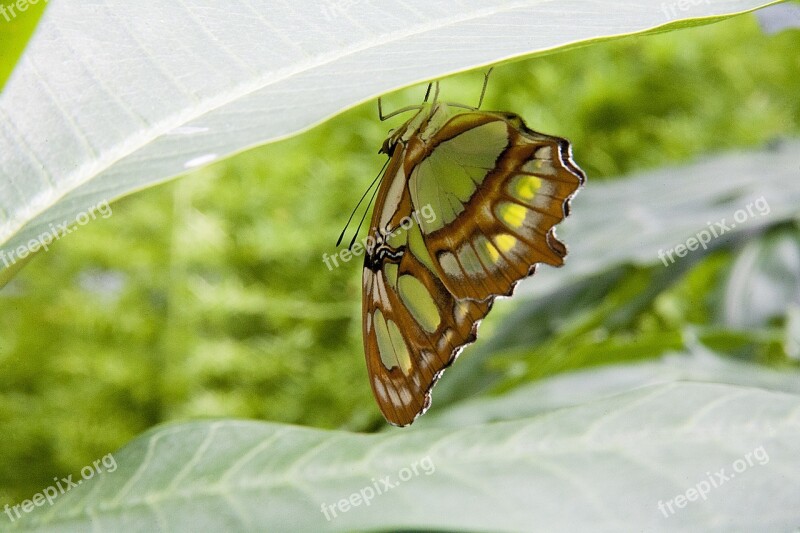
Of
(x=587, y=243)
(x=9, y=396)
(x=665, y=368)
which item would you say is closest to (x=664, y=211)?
(x=587, y=243)

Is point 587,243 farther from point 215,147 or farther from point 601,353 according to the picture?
point 215,147

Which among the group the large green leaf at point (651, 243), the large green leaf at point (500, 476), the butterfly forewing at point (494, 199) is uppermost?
the butterfly forewing at point (494, 199)

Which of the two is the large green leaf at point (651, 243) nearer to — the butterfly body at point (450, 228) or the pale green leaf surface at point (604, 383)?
the pale green leaf surface at point (604, 383)

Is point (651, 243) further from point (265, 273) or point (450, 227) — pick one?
point (265, 273)

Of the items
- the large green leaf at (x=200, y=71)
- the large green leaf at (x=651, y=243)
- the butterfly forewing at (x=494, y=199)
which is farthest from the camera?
the large green leaf at (x=651, y=243)

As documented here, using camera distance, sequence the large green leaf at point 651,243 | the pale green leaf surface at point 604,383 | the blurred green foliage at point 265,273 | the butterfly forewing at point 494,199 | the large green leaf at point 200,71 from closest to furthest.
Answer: the large green leaf at point 200,71 < the butterfly forewing at point 494,199 < the pale green leaf surface at point 604,383 < the large green leaf at point 651,243 < the blurred green foliage at point 265,273

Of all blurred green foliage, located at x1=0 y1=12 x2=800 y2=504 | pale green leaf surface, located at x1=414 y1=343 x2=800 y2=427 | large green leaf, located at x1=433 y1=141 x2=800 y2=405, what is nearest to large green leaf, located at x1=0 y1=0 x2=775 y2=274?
pale green leaf surface, located at x1=414 y1=343 x2=800 y2=427

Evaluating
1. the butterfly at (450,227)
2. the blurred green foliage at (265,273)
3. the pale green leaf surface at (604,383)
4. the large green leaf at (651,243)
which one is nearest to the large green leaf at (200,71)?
the butterfly at (450,227)
